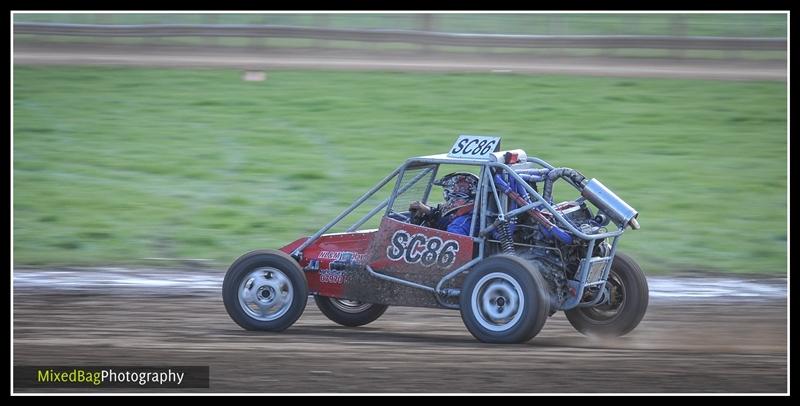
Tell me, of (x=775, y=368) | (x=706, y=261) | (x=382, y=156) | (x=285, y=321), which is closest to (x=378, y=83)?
(x=382, y=156)

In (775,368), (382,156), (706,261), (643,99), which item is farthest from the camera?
(643,99)

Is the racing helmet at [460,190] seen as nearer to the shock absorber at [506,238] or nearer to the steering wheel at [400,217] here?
the steering wheel at [400,217]

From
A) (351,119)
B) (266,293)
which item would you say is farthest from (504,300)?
(351,119)

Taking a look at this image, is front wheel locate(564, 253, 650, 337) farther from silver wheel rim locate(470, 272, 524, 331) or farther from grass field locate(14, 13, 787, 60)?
grass field locate(14, 13, 787, 60)

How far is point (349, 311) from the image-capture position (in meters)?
11.0

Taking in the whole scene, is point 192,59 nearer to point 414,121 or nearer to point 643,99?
point 414,121

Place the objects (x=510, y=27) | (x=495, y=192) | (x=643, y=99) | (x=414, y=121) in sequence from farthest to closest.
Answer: (x=510, y=27) → (x=643, y=99) → (x=414, y=121) → (x=495, y=192)

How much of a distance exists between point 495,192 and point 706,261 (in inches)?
220

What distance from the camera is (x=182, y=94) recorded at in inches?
923

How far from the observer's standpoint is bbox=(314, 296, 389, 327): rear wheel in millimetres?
10945

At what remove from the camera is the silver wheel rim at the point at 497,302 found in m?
9.33

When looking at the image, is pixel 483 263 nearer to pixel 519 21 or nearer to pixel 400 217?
pixel 400 217

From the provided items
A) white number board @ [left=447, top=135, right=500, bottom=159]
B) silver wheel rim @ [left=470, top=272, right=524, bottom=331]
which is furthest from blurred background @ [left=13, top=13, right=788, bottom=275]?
silver wheel rim @ [left=470, top=272, right=524, bottom=331]

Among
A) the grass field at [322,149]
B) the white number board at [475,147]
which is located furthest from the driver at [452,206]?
the grass field at [322,149]
